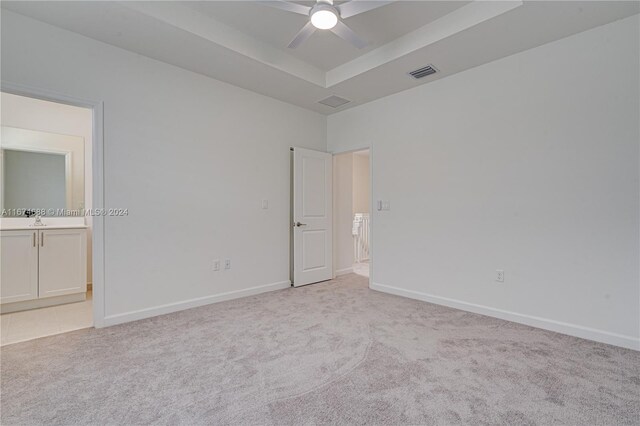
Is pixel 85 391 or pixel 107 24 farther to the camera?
pixel 107 24

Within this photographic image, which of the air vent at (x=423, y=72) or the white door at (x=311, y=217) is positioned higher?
the air vent at (x=423, y=72)

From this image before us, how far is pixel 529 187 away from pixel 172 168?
3.63 m

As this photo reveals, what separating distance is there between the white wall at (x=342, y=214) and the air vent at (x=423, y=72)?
5.79 ft

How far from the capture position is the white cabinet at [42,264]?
3.24 meters

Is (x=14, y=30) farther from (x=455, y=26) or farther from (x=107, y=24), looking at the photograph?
(x=455, y=26)

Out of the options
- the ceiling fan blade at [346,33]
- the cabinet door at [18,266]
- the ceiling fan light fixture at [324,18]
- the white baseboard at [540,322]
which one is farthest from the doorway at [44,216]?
the white baseboard at [540,322]

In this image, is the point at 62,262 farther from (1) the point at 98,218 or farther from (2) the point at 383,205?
(2) the point at 383,205

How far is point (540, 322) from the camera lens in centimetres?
282

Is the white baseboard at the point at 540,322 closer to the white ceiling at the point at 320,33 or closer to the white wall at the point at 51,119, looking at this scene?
the white ceiling at the point at 320,33

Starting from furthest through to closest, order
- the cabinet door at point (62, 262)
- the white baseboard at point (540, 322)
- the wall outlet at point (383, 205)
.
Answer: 1. the wall outlet at point (383, 205)
2. the cabinet door at point (62, 262)
3. the white baseboard at point (540, 322)

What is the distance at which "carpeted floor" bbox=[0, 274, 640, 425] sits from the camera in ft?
5.31

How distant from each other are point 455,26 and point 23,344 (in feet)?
14.7

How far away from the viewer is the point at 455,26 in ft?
8.67

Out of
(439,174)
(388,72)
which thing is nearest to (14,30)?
(388,72)
